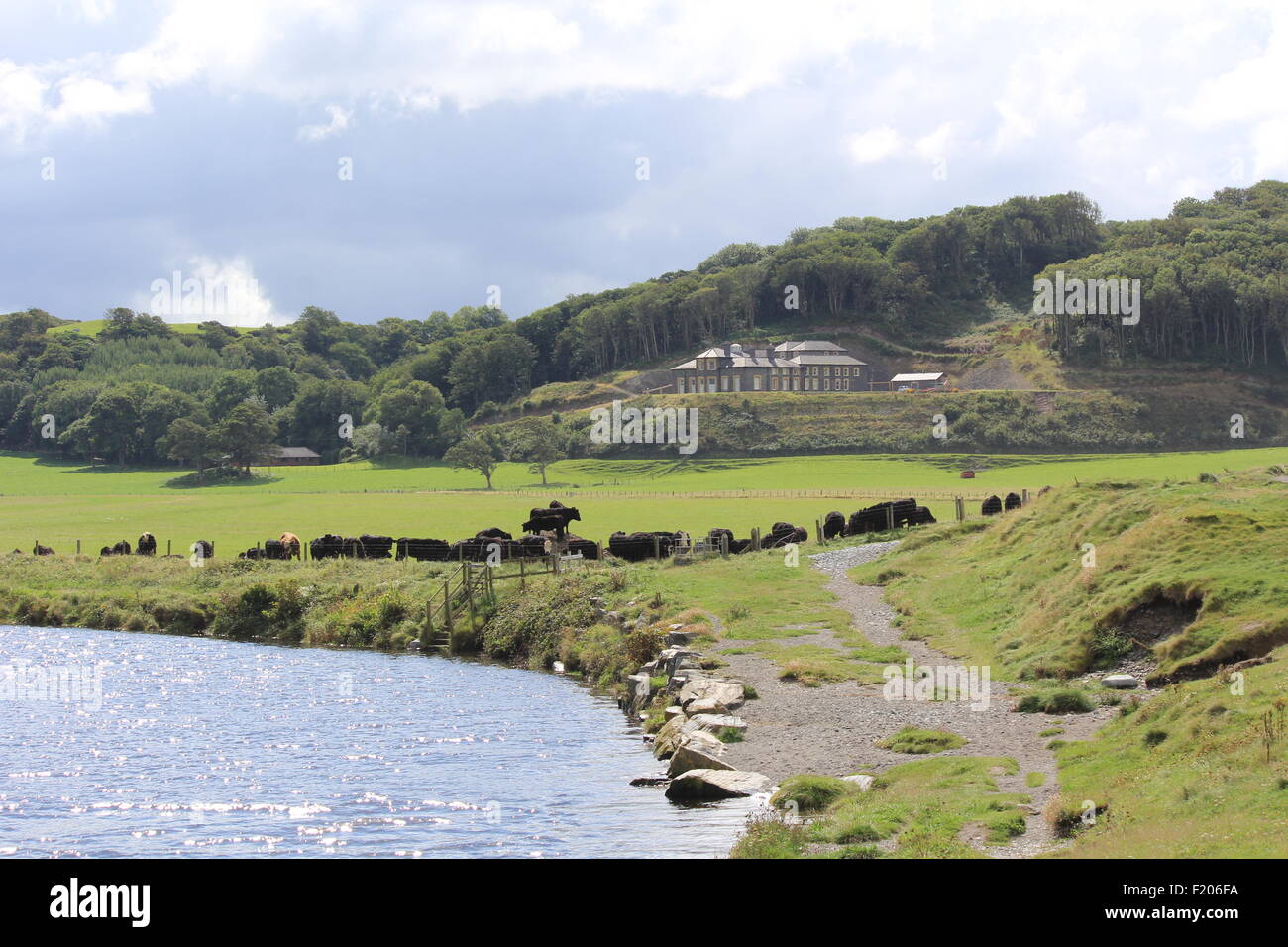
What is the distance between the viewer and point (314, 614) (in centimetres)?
5431

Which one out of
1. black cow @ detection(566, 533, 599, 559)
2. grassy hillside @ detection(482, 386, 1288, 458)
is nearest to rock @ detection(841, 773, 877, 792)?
black cow @ detection(566, 533, 599, 559)

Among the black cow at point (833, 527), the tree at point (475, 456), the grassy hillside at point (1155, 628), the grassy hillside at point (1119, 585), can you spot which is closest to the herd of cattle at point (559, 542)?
the black cow at point (833, 527)

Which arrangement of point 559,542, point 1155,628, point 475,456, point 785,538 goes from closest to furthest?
point 1155,628 → point 559,542 → point 785,538 → point 475,456

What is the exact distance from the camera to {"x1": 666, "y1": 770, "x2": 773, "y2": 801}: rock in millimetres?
22500

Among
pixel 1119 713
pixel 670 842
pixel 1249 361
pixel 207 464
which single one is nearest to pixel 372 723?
pixel 670 842

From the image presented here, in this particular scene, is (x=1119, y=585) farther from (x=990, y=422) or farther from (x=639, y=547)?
(x=990, y=422)

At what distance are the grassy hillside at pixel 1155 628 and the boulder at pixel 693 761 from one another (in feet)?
20.4

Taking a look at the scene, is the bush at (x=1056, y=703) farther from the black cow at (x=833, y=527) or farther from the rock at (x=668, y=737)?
the black cow at (x=833, y=527)

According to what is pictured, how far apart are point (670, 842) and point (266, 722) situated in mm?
17552

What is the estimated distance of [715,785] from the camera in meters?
22.7

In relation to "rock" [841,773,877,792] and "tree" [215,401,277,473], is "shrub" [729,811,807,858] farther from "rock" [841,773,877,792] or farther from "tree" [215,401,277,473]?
"tree" [215,401,277,473]

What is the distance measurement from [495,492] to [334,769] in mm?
104827

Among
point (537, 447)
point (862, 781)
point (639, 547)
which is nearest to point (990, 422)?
point (537, 447)
